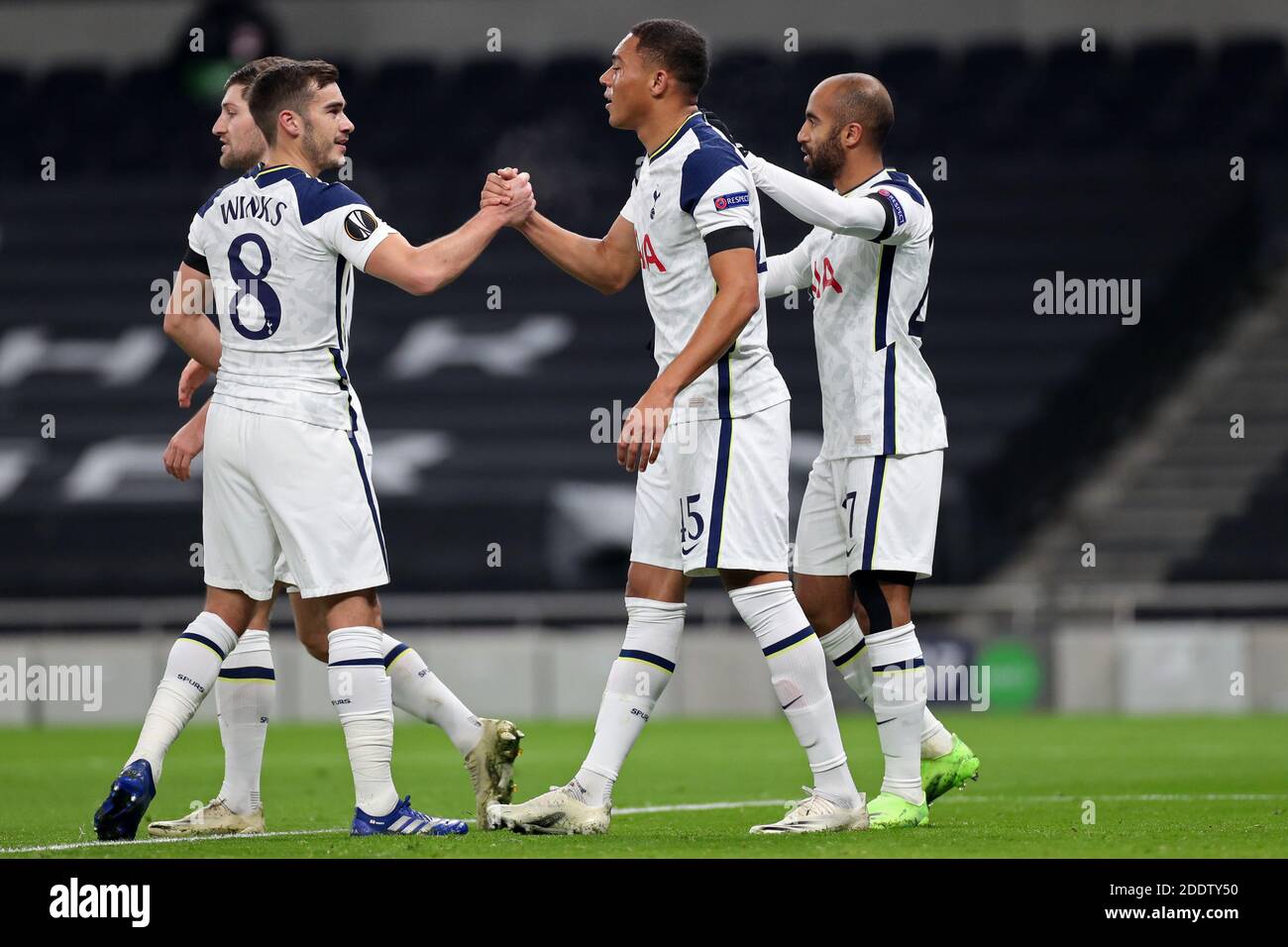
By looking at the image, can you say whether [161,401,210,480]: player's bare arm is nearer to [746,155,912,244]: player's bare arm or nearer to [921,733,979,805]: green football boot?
[746,155,912,244]: player's bare arm

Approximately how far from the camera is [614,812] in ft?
20.2

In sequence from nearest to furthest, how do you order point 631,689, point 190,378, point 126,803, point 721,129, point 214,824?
point 126,803 → point 631,689 → point 721,129 → point 214,824 → point 190,378

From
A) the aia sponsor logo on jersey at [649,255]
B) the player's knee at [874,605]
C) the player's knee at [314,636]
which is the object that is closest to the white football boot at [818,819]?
the player's knee at [874,605]

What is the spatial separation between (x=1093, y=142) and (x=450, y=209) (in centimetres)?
626

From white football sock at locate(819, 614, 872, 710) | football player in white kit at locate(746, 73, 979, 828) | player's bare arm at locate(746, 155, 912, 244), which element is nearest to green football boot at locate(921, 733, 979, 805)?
football player in white kit at locate(746, 73, 979, 828)

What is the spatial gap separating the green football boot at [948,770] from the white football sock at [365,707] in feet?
5.39

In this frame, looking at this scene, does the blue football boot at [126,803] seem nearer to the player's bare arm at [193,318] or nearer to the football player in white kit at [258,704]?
the football player in white kit at [258,704]

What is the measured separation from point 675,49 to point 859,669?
6.38 feet

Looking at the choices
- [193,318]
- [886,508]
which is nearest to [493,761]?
[886,508]

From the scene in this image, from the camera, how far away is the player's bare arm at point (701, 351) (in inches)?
191

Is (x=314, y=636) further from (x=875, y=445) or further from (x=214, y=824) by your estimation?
(x=875, y=445)

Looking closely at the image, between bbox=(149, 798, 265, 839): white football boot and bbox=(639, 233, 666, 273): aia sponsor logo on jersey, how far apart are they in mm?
1921

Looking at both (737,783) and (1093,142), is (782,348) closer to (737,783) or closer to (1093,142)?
(1093,142)

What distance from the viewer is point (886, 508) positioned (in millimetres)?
5484
